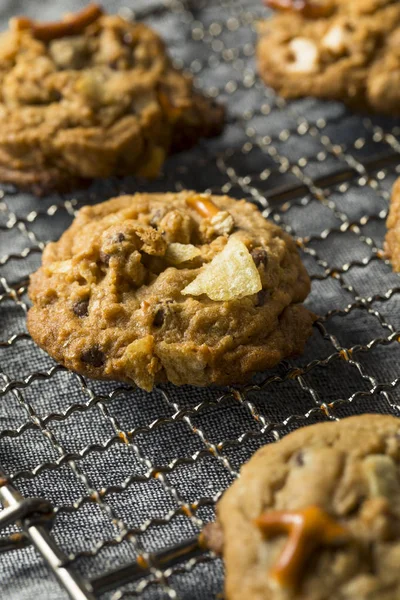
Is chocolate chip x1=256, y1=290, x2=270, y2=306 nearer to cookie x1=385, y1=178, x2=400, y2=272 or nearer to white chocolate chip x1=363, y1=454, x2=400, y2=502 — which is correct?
cookie x1=385, y1=178, x2=400, y2=272

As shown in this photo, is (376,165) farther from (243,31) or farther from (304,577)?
(304,577)

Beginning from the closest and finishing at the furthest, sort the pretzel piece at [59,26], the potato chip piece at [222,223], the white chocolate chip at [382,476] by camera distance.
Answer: the white chocolate chip at [382,476], the potato chip piece at [222,223], the pretzel piece at [59,26]

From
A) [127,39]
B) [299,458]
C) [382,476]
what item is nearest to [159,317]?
[299,458]

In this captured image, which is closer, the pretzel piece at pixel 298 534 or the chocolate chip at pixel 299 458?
the pretzel piece at pixel 298 534

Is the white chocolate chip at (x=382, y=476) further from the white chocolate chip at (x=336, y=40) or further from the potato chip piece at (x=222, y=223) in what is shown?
the white chocolate chip at (x=336, y=40)

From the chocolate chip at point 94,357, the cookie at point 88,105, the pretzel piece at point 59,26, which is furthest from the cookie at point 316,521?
the pretzel piece at point 59,26

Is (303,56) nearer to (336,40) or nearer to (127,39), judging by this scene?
→ (336,40)

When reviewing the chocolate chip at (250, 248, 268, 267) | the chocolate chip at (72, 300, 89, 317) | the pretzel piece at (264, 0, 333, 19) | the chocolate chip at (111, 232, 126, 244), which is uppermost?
the pretzel piece at (264, 0, 333, 19)

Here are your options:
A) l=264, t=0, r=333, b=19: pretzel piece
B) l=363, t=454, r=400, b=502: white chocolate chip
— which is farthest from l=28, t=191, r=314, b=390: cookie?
l=264, t=0, r=333, b=19: pretzel piece

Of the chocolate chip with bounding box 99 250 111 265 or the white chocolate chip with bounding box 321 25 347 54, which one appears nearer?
the chocolate chip with bounding box 99 250 111 265
